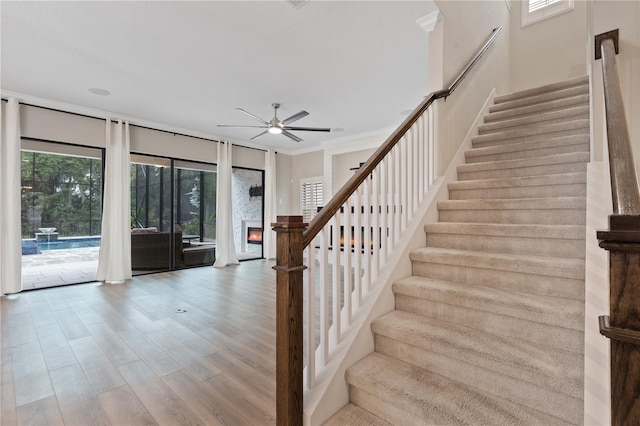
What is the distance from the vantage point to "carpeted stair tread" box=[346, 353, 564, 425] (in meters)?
1.34

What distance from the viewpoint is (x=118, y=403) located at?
6.51 feet

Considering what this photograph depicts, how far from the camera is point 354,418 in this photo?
1.57 metres

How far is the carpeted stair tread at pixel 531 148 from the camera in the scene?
2740 millimetres

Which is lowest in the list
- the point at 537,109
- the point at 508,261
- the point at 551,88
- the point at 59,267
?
the point at 59,267

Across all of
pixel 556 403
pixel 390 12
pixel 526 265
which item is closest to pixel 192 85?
pixel 390 12

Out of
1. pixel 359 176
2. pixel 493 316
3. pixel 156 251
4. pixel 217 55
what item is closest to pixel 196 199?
pixel 156 251

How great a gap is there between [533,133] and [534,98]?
1044 mm

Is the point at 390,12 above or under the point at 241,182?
above

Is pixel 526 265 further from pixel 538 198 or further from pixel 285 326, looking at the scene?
pixel 285 326

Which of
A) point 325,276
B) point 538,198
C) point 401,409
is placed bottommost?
point 401,409

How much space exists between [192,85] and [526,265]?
14.5 ft

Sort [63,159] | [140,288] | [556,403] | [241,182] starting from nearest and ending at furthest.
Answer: [556,403] < [140,288] < [63,159] < [241,182]

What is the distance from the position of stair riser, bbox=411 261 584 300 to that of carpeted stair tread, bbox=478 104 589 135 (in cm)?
229

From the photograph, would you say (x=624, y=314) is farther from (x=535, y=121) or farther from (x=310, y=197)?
(x=310, y=197)
